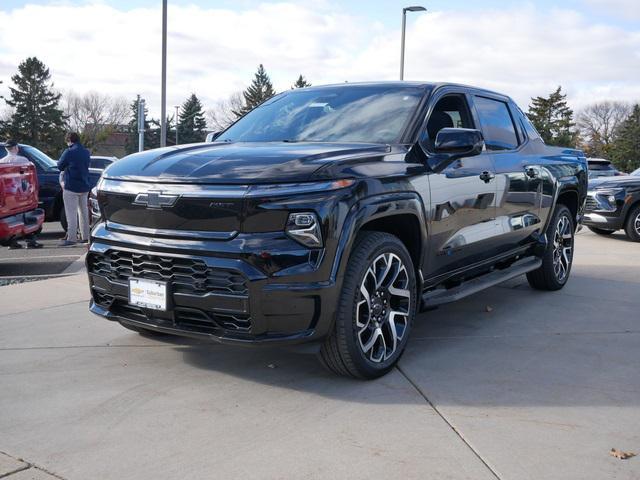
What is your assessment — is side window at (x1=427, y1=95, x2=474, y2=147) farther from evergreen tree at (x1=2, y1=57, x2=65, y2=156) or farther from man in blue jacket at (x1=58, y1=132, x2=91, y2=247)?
evergreen tree at (x1=2, y1=57, x2=65, y2=156)

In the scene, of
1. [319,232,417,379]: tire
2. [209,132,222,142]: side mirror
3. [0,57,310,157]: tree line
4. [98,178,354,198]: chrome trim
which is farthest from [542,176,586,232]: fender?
[0,57,310,157]: tree line

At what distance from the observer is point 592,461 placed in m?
2.97

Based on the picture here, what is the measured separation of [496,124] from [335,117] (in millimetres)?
1602

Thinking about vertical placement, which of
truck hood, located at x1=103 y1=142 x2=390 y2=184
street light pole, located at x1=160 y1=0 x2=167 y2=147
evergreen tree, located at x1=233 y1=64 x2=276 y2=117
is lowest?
truck hood, located at x1=103 y1=142 x2=390 y2=184

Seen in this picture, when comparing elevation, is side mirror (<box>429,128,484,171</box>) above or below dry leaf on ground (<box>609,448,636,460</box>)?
above

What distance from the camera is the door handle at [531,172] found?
18.8 feet

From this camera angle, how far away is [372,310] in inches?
153

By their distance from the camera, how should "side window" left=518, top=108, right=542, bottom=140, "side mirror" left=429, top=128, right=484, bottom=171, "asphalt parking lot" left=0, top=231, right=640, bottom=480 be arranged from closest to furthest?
"asphalt parking lot" left=0, top=231, right=640, bottom=480
"side mirror" left=429, top=128, right=484, bottom=171
"side window" left=518, top=108, right=542, bottom=140

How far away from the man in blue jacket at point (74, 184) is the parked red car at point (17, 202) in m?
1.80

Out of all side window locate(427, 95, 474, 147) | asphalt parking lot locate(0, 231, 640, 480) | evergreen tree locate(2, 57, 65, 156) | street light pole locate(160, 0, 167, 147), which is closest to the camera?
asphalt parking lot locate(0, 231, 640, 480)

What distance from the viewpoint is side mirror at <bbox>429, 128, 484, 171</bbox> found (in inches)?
169

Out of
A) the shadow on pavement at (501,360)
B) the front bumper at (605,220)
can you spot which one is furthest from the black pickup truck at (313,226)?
the front bumper at (605,220)

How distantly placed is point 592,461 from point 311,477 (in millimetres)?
1236

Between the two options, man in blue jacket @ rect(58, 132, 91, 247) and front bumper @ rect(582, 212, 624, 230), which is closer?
man in blue jacket @ rect(58, 132, 91, 247)
